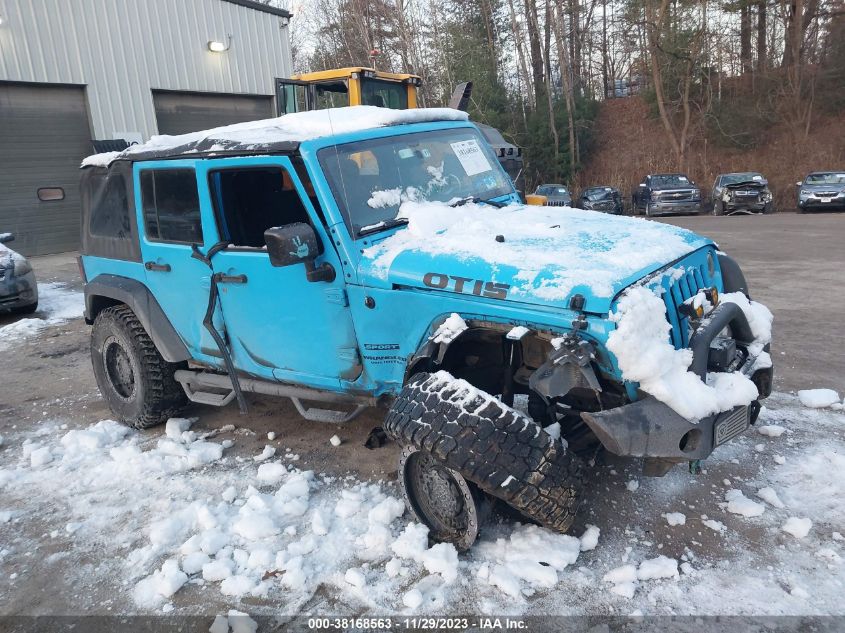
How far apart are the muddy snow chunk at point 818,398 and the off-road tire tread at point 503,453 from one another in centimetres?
256

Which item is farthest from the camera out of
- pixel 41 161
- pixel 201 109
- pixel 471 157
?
pixel 201 109

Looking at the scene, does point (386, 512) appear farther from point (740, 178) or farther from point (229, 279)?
point (740, 178)

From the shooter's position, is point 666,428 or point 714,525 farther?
point 714,525

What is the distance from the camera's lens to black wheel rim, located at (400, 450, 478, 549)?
314cm

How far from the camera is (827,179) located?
19.8m

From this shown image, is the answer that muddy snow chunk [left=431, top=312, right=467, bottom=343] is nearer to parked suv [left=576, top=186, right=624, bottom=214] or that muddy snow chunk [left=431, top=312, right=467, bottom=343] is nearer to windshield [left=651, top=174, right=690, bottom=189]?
parked suv [left=576, top=186, right=624, bottom=214]

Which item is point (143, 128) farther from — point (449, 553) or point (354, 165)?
point (449, 553)

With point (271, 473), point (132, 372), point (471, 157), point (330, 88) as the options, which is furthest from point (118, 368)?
point (330, 88)

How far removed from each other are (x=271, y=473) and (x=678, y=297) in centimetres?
260

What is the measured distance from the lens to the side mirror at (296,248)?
10.9 feet

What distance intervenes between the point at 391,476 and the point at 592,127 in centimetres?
2995

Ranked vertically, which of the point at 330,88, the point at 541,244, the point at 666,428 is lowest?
the point at 666,428

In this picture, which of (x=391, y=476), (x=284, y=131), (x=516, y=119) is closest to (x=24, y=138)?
(x=284, y=131)

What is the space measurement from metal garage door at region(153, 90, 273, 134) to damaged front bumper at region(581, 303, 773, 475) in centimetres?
1614
